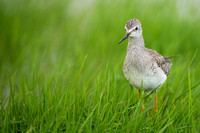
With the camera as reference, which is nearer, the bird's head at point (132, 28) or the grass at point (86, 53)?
the grass at point (86, 53)

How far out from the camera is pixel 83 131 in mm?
3881

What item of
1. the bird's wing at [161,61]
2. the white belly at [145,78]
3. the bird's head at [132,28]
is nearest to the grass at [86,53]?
the white belly at [145,78]

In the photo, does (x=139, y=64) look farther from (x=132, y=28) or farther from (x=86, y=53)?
(x=86, y=53)

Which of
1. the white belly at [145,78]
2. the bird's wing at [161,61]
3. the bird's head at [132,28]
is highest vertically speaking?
the bird's head at [132,28]

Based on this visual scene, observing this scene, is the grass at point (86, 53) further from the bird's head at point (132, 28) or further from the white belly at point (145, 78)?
the bird's head at point (132, 28)

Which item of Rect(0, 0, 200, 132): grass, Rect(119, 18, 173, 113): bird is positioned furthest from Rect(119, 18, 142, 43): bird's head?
Rect(0, 0, 200, 132): grass

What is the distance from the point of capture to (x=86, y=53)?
696cm

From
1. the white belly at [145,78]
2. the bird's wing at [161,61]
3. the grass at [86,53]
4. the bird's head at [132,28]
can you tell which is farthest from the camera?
the bird's wing at [161,61]

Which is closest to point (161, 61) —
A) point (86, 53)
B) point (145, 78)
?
point (145, 78)

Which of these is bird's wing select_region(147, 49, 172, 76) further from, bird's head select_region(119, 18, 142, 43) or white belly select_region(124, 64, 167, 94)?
bird's head select_region(119, 18, 142, 43)

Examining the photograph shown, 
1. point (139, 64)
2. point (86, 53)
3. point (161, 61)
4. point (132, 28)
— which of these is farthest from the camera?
point (86, 53)

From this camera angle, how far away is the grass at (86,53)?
13.7 feet

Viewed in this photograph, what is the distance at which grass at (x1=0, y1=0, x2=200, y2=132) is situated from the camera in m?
4.19

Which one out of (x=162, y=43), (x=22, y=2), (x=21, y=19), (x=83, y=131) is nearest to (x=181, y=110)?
(x=83, y=131)
